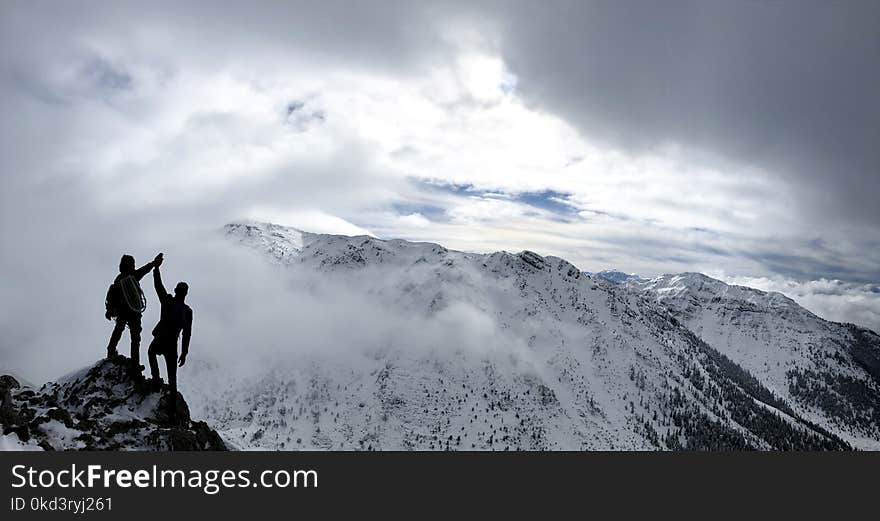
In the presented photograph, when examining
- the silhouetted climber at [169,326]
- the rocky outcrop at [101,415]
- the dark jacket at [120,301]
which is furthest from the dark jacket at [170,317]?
the rocky outcrop at [101,415]

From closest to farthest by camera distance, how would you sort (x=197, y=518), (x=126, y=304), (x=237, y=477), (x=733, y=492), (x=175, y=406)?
(x=197, y=518), (x=237, y=477), (x=733, y=492), (x=126, y=304), (x=175, y=406)

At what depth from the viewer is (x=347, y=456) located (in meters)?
11.9

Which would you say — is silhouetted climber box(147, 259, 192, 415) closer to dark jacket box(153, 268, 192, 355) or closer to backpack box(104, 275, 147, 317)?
dark jacket box(153, 268, 192, 355)

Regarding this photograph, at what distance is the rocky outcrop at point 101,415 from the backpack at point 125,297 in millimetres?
3331

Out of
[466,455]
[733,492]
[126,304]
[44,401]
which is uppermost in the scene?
[126,304]

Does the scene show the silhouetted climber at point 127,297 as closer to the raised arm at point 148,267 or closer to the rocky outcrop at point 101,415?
the raised arm at point 148,267

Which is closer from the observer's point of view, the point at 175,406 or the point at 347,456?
the point at 347,456

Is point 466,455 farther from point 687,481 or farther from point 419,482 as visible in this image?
point 687,481

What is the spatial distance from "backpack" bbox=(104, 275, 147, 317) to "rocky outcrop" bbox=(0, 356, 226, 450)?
3331mm

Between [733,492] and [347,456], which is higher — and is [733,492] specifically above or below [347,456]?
below

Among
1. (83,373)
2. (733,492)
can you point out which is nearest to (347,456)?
(733,492)

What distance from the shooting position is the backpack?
Result: 48.1 feet

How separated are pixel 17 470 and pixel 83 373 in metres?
7.57

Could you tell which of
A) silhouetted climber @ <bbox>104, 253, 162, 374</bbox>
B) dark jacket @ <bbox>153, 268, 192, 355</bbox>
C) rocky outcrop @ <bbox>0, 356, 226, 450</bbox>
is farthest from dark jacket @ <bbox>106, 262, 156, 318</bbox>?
rocky outcrop @ <bbox>0, 356, 226, 450</bbox>
